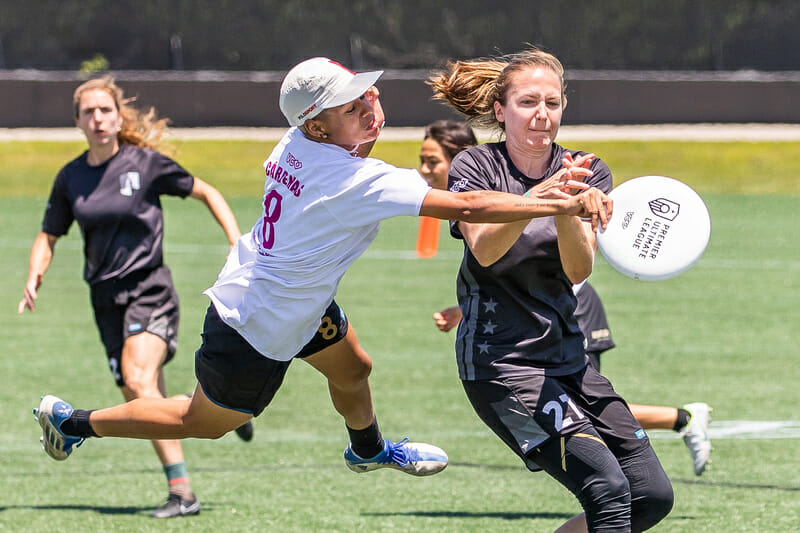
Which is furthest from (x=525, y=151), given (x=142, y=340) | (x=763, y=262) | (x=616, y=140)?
(x=616, y=140)

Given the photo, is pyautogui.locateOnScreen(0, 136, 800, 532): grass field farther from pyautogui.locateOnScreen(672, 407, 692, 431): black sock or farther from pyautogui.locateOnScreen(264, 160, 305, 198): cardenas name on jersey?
pyautogui.locateOnScreen(264, 160, 305, 198): cardenas name on jersey

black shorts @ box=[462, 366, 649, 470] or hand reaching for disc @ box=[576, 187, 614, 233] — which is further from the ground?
hand reaching for disc @ box=[576, 187, 614, 233]

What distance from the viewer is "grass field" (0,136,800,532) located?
6.41 metres

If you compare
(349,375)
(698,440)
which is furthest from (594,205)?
(698,440)

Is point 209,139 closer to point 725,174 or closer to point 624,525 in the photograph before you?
point 725,174

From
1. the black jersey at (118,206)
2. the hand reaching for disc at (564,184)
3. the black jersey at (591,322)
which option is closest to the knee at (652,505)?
the hand reaching for disc at (564,184)

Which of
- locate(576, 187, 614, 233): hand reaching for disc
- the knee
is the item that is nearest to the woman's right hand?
locate(576, 187, 614, 233): hand reaching for disc

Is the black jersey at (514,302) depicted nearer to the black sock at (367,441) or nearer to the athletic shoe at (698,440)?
the black sock at (367,441)

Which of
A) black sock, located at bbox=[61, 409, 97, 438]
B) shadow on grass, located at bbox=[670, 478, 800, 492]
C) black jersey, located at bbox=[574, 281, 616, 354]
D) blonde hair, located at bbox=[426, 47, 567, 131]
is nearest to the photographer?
blonde hair, located at bbox=[426, 47, 567, 131]

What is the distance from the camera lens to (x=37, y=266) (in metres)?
6.86

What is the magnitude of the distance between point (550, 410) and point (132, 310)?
3.15m

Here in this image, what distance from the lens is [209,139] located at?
98.8 feet

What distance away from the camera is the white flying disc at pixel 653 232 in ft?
14.2

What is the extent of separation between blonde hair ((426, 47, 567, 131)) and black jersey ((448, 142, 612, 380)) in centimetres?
30
